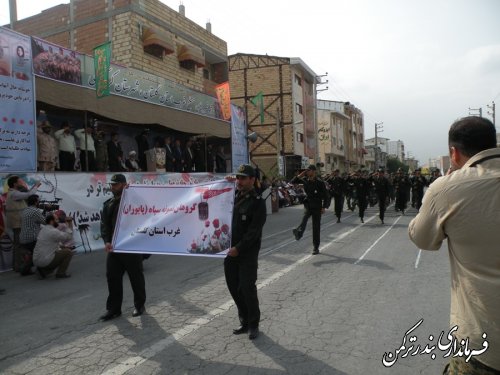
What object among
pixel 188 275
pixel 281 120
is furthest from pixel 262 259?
pixel 281 120

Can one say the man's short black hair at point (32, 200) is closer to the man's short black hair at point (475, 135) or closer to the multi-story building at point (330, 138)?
the man's short black hair at point (475, 135)

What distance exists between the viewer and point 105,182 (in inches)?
457

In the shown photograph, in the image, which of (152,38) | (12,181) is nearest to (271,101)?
(152,38)

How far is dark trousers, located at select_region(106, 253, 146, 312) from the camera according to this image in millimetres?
5309

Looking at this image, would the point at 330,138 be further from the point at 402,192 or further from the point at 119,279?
the point at 119,279

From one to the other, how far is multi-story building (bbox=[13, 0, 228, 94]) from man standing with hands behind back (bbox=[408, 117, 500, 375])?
570 inches

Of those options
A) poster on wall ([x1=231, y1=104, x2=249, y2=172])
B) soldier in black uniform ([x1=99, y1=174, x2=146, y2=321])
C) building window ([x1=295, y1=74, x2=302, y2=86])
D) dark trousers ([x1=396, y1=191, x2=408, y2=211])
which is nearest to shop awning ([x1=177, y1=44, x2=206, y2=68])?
poster on wall ([x1=231, y1=104, x2=249, y2=172])

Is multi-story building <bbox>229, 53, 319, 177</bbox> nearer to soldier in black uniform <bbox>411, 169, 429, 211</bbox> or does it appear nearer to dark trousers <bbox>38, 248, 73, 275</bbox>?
soldier in black uniform <bbox>411, 169, 429, 211</bbox>

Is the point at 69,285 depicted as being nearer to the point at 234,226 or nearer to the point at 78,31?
the point at 234,226

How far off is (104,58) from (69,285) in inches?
275

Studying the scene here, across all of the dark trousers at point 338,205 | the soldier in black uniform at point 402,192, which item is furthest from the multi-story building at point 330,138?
the dark trousers at point 338,205

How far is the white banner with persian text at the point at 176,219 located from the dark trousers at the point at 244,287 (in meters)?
0.22

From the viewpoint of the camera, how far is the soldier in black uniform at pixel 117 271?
209 inches

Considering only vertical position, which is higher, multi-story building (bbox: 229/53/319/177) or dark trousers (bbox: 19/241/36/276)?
multi-story building (bbox: 229/53/319/177)
